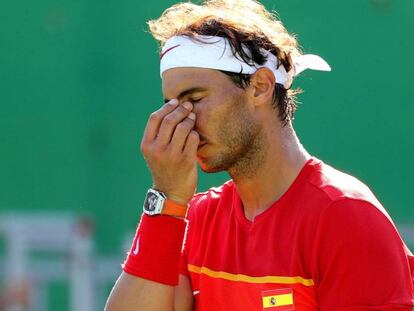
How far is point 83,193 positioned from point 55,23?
128cm

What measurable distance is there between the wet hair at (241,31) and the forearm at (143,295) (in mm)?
610

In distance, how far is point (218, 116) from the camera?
9.89ft

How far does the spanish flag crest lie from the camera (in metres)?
2.82

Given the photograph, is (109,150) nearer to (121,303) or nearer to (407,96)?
(407,96)

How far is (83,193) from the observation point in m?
7.68

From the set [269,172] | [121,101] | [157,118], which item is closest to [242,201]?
[269,172]

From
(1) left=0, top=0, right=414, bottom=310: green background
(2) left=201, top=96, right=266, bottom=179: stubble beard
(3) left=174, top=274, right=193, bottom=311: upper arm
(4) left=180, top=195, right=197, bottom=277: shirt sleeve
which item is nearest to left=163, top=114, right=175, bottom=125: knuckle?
(2) left=201, top=96, right=266, bottom=179: stubble beard

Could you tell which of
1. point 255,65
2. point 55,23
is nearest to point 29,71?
point 55,23

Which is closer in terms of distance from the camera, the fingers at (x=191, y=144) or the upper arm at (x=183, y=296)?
the fingers at (x=191, y=144)

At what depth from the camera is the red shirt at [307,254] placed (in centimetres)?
272

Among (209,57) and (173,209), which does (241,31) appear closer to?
(209,57)

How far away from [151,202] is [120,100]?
4.80 meters

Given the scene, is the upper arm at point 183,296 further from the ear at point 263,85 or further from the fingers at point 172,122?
the ear at point 263,85

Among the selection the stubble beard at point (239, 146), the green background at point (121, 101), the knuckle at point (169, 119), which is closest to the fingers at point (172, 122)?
the knuckle at point (169, 119)
